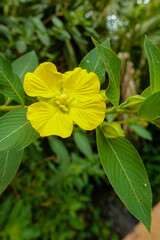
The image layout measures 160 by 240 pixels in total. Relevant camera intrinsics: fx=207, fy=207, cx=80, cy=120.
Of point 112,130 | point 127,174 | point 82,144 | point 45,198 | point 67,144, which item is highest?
point 112,130

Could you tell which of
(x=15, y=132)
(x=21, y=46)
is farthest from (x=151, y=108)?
(x=21, y=46)

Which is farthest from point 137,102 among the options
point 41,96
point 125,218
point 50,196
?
point 125,218

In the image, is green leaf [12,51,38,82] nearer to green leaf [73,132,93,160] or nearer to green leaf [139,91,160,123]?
green leaf [139,91,160,123]

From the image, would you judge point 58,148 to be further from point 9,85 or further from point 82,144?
point 9,85

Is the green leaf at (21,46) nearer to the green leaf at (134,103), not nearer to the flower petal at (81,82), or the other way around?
the flower petal at (81,82)

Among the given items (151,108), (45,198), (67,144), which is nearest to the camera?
(151,108)

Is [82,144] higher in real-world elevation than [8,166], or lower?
lower

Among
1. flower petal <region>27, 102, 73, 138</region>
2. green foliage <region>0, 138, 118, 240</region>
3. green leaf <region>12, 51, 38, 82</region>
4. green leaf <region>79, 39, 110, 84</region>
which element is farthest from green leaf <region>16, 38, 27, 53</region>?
flower petal <region>27, 102, 73, 138</region>

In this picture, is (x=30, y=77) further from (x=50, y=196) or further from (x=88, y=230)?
(x=88, y=230)
